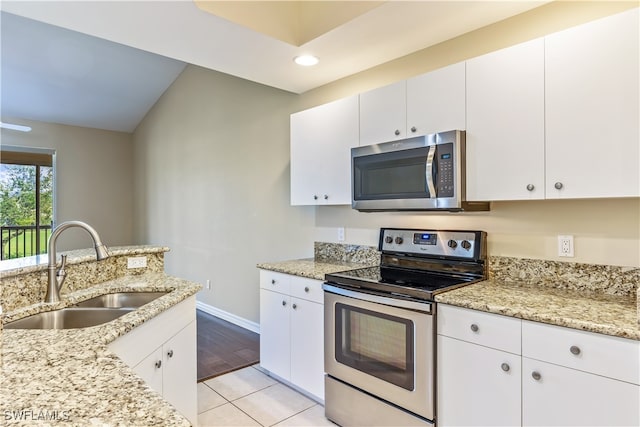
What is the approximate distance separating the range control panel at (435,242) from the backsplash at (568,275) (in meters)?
0.14

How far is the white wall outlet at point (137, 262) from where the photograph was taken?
2.45 metres

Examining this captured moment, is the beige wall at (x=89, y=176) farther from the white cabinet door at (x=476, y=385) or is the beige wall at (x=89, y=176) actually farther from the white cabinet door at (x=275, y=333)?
the white cabinet door at (x=476, y=385)

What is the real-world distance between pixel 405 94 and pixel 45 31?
4.28 m

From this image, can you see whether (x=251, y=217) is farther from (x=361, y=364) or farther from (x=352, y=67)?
(x=361, y=364)

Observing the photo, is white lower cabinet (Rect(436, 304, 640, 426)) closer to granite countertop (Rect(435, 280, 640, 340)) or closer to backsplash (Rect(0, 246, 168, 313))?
granite countertop (Rect(435, 280, 640, 340))

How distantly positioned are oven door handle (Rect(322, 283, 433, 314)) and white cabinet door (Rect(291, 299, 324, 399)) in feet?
0.81

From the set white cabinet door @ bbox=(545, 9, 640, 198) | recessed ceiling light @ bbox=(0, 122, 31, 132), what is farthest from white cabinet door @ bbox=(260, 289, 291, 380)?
recessed ceiling light @ bbox=(0, 122, 31, 132)

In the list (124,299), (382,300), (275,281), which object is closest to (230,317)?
(275,281)

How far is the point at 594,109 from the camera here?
5.60 feet

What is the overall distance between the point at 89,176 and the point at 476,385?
6.45 meters

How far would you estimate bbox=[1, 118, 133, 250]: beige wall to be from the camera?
5824mm

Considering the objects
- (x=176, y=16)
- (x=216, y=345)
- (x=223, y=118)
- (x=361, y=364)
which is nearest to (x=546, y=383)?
(x=361, y=364)

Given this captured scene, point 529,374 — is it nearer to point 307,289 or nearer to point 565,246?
point 565,246

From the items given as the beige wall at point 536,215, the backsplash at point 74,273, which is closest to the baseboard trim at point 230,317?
the backsplash at point 74,273
